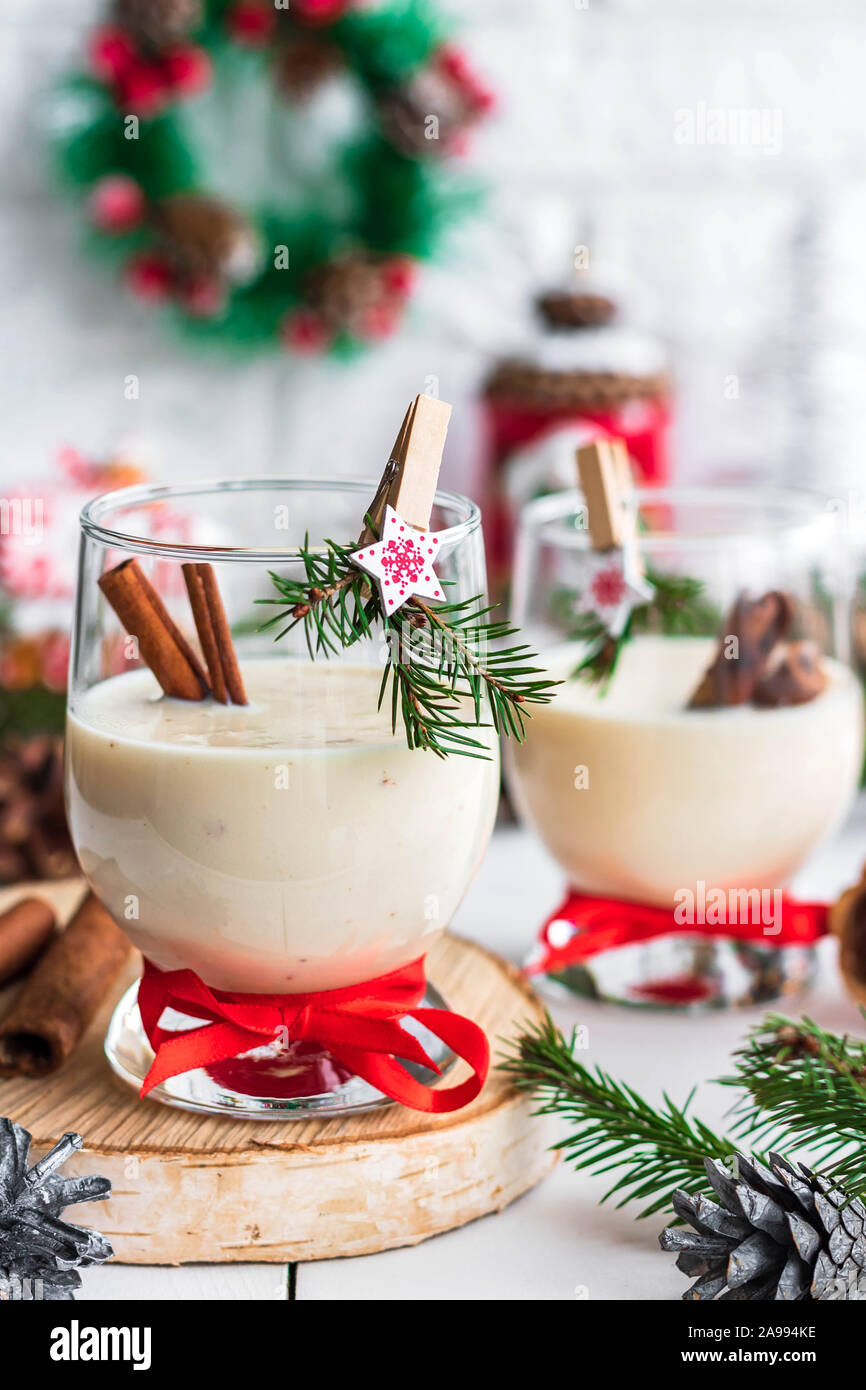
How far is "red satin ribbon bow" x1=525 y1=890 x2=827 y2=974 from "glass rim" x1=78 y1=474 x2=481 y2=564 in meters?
0.35

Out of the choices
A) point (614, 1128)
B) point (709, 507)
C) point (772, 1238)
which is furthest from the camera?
point (709, 507)

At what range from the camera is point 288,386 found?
6.30 ft

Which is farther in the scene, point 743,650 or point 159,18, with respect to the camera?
point 159,18

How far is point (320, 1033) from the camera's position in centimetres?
79

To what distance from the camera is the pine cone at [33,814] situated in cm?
123

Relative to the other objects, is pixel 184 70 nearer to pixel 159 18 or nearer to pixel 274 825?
pixel 159 18

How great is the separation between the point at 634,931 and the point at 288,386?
1.10 m

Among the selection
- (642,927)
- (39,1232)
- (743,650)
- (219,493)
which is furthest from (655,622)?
(39,1232)

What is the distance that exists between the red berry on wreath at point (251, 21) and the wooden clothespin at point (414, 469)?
119 cm

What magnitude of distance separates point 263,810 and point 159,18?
1.26m

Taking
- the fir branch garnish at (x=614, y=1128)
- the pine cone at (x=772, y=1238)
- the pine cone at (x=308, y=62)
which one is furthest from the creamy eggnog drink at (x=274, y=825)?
the pine cone at (x=308, y=62)

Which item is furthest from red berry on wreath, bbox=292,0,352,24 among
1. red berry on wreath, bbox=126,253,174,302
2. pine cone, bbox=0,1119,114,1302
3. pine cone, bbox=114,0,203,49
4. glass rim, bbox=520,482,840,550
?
pine cone, bbox=0,1119,114,1302

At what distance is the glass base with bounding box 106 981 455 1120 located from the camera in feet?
2.59

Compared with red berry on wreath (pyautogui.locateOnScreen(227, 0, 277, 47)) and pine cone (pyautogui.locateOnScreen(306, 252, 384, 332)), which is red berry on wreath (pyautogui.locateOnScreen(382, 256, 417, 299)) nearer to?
pine cone (pyautogui.locateOnScreen(306, 252, 384, 332))
